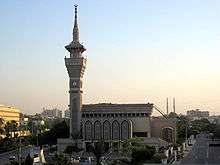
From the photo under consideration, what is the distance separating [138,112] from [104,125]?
23.6 ft

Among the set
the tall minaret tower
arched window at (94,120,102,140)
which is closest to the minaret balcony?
the tall minaret tower

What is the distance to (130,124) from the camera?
95.7m

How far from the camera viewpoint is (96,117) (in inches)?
3848

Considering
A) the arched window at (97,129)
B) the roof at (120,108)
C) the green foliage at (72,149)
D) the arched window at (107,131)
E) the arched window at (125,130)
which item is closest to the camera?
the green foliage at (72,149)

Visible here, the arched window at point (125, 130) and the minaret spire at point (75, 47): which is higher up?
the minaret spire at point (75, 47)

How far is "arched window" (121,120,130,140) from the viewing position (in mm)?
95375

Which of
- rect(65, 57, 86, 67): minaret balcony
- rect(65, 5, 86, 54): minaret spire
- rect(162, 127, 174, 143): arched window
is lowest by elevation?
rect(162, 127, 174, 143): arched window

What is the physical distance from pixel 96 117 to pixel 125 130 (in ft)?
21.0

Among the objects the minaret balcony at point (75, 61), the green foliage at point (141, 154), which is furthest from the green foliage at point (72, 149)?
the green foliage at point (141, 154)

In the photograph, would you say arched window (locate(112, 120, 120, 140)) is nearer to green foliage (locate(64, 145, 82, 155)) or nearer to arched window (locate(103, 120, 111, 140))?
arched window (locate(103, 120, 111, 140))

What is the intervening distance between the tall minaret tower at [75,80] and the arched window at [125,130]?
27.8 ft

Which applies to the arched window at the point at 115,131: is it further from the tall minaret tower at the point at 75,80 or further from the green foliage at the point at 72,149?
the green foliage at the point at 72,149

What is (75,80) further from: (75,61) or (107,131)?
(107,131)

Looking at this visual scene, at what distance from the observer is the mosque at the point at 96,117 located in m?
95.8
